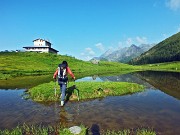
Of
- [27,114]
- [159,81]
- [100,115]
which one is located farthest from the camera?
[159,81]

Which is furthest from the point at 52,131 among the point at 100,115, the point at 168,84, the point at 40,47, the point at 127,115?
the point at 40,47

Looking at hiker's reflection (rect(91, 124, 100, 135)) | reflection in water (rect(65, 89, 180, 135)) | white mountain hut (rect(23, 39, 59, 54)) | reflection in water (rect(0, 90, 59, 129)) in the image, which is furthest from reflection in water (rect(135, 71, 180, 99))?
white mountain hut (rect(23, 39, 59, 54))

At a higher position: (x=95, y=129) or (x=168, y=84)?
(x=168, y=84)

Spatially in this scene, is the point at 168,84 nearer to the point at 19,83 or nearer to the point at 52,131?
the point at 19,83

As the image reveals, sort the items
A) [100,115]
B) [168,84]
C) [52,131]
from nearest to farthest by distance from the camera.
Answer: [52,131], [100,115], [168,84]

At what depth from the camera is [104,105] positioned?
807 inches

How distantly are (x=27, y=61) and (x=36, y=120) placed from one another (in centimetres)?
8285

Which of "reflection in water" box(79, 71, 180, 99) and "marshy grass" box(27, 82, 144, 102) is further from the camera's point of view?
"reflection in water" box(79, 71, 180, 99)

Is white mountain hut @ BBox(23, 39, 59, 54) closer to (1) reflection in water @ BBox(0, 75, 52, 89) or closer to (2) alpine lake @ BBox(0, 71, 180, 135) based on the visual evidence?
(1) reflection in water @ BBox(0, 75, 52, 89)

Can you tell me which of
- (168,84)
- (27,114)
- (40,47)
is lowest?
(27,114)

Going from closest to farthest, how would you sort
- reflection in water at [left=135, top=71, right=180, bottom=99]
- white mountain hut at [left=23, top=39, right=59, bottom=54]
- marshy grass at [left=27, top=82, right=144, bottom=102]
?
marshy grass at [left=27, top=82, right=144, bottom=102], reflection in water at [left=135, top=71, right=180, bottom=99], white mountain hut at [left=23, top=39, right=59, bottom=54]

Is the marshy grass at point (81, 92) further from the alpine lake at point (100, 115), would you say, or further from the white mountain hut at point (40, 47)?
the white mountain hut at point (40, 47)

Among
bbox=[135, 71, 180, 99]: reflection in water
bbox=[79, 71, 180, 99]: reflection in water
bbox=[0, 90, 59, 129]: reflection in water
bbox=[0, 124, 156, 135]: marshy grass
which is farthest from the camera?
bbox=[79, 71, 180, 99]: reflection in water

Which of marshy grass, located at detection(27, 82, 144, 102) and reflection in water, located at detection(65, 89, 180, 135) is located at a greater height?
marshy grass, located at detection(27, 82, 144, 102)
